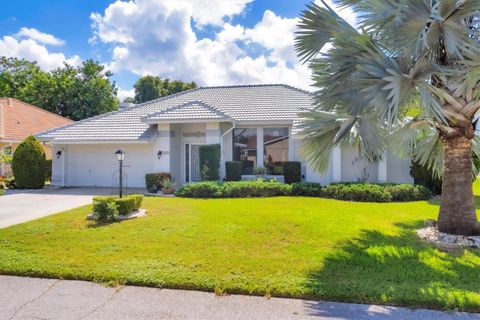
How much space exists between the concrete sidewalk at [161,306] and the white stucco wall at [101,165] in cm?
1420

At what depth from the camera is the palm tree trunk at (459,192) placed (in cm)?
772

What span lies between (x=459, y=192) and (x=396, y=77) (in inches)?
134

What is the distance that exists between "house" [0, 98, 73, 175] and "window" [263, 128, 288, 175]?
16.6 meters

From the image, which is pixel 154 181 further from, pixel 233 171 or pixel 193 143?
pixel 233 171

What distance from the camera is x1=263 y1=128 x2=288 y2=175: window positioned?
18.3m

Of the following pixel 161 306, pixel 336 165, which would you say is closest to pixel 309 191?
pixel 336 165

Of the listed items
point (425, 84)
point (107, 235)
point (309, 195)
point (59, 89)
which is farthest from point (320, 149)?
point (59, 89)

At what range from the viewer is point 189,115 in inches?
695

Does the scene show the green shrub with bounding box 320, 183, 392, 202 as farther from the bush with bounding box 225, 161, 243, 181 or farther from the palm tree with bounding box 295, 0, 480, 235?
the palm tree with bounding box 295, 0, 480, 235

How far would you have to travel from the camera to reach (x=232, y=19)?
17.2m

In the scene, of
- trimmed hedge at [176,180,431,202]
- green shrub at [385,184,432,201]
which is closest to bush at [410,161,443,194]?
trimmed hedge at [176,180,431,202]

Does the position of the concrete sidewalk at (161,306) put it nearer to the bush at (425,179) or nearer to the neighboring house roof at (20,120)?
the bush at (425,179)

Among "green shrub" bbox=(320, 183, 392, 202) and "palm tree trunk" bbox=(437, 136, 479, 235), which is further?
"green shrub" bbox=(320, 183, 392, 202)

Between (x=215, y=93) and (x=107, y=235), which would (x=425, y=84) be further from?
(x=215, y=93)
